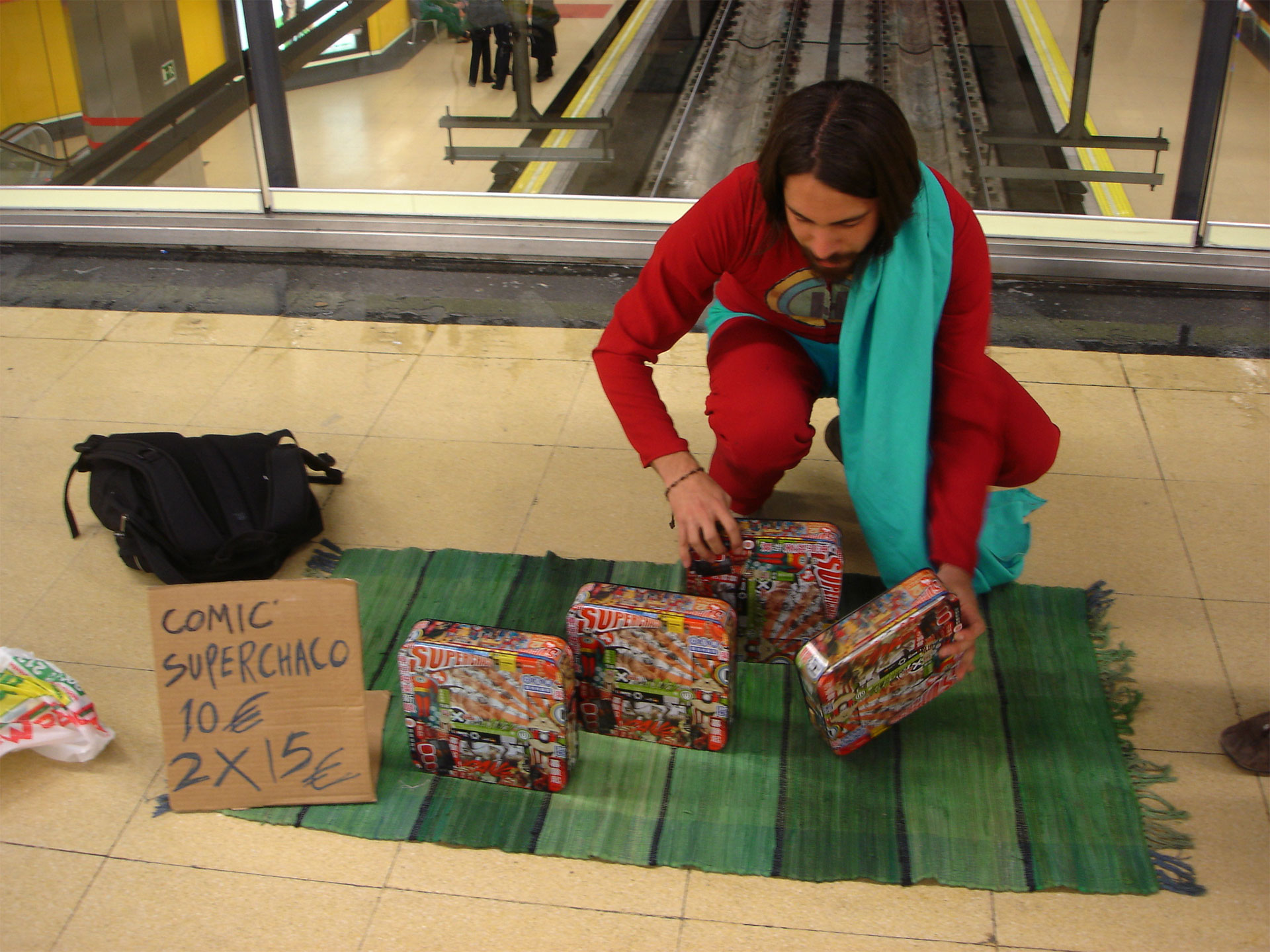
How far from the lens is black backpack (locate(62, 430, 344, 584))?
2.02m

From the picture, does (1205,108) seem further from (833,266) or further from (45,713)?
(45,713)

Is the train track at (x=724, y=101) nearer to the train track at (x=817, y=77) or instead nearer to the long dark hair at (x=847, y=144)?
the train track at (x=817, y=77)

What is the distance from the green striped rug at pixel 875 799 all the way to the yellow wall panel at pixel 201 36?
7.04 ft

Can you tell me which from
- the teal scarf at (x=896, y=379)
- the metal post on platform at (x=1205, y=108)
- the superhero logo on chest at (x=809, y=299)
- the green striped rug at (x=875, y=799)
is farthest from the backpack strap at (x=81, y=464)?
the metal post on platform at (x=1205, y=108)

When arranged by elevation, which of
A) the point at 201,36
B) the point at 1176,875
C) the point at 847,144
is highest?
the point at 847,144

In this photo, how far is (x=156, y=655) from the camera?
157 centimetres

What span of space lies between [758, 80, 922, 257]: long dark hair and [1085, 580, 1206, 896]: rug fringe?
2.88 ft

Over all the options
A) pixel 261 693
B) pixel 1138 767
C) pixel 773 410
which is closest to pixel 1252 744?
pixel 1138 767

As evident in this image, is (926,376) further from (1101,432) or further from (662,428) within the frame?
(1101,432)

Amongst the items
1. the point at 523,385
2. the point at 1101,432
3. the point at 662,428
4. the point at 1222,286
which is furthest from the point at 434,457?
the point at 1222,286

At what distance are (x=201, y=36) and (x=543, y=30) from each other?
0.99m

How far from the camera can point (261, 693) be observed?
1.59 m

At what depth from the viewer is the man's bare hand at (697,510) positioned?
1683 mm

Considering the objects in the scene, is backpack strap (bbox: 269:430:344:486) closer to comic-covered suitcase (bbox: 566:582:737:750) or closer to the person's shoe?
comic-covered suitcase (bbox: 566:582:737:750)
